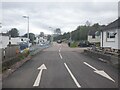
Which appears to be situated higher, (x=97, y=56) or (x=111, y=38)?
(x=111, y=38)

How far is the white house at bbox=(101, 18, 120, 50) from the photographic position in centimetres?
2508

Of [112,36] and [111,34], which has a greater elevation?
[111,34]

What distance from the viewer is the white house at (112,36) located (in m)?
25.1

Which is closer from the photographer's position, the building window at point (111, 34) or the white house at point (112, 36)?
the white house at point (112, 36)

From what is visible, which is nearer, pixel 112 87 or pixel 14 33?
pixel 112 87

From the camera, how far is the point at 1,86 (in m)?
9.86

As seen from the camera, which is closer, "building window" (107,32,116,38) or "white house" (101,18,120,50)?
"white house" (101,18,120,50)

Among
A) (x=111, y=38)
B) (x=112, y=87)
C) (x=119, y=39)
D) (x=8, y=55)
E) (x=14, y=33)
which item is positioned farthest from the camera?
(x=14, y=33)

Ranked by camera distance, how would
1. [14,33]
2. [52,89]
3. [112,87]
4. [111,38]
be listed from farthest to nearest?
1. [14,33]
2. [111,38]
3. [112,87]
4. [52,89]

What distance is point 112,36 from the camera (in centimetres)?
2759

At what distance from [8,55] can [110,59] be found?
8.77m

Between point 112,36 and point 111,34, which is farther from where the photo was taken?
point 111,34

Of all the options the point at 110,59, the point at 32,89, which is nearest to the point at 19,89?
the point at 32,89

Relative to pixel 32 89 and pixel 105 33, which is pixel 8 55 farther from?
pixel 105 33
